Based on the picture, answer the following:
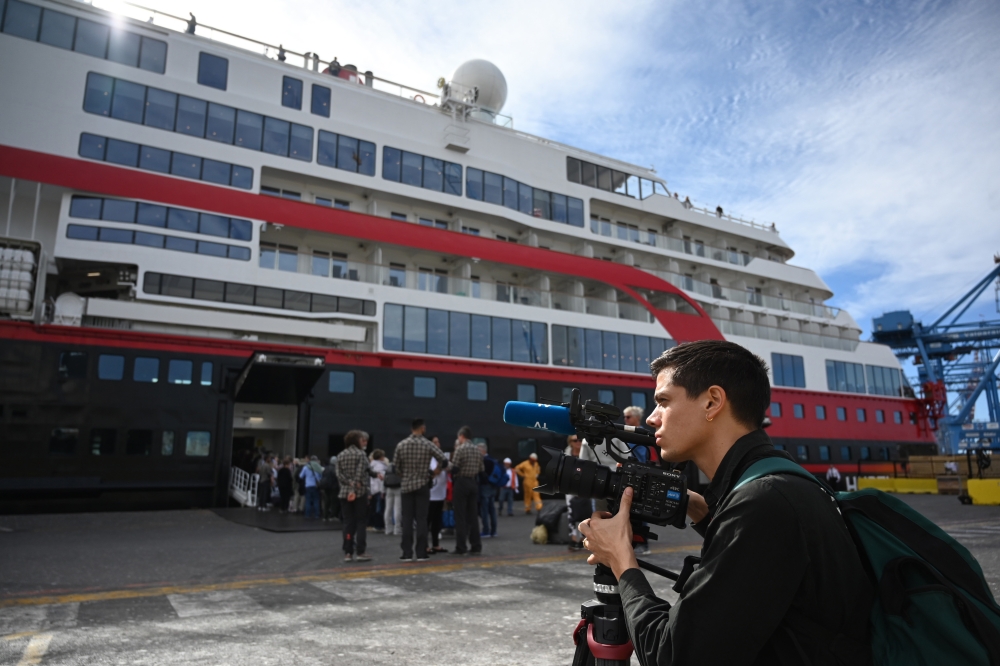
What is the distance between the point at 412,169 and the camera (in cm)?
2148

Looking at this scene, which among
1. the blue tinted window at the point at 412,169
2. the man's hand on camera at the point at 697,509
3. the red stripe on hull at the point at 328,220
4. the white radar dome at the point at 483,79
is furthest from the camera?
the white radar dome at the point at 483,79

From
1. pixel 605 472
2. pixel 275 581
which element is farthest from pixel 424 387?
pixel 605 472

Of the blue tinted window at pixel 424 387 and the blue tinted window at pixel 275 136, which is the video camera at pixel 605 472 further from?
the blue tinted window at pixel 275 136

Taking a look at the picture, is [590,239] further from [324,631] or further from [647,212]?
[324,631]

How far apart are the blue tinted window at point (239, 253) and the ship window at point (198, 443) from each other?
15.7ft

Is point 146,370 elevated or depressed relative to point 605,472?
elevated

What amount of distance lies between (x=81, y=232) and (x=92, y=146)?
2.47 metres

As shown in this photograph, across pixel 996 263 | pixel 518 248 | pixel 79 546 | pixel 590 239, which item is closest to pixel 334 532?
pixel 79 546

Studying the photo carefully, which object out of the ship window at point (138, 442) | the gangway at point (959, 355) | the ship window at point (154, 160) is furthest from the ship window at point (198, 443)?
the gangway at point (959, 355)

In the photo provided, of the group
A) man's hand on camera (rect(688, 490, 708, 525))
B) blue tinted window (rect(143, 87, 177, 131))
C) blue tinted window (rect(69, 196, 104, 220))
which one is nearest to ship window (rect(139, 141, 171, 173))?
blue tinted window (rect(143, 87, 177, 131))

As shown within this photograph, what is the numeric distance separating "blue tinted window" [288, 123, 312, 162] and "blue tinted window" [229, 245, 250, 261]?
11.8 feet

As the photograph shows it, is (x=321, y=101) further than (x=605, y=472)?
Yes

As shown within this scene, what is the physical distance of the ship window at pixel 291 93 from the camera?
20000 millimetres

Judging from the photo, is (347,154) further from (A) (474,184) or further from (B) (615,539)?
(B) (615,539)
